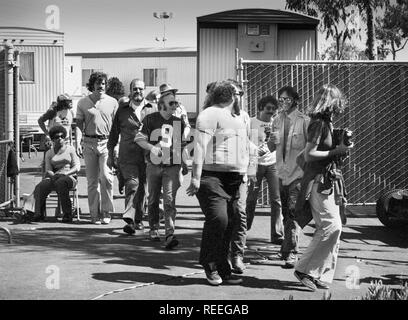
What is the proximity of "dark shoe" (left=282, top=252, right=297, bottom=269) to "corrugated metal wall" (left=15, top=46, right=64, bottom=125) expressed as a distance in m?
19.2

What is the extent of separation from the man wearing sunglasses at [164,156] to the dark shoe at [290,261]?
154 centimetres

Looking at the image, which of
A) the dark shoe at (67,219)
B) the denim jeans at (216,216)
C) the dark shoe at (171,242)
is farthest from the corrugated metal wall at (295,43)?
the denim jeans at (216,216)

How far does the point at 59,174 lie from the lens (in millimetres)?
11648

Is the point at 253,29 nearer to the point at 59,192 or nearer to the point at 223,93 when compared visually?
the point at 59,192

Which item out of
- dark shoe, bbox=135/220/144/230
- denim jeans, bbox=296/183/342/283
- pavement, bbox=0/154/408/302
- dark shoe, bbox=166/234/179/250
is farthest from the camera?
dark shoe, bbox=135/220/144/230

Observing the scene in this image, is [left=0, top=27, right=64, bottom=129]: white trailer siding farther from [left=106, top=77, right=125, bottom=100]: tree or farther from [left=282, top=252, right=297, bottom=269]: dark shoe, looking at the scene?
[left=282, top=252, right=297, bottom=269]: dark shoe

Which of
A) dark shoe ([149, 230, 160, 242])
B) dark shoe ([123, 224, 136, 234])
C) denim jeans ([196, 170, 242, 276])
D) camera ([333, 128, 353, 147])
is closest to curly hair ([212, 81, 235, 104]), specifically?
denim jeans ([196, 170, 242, 276])

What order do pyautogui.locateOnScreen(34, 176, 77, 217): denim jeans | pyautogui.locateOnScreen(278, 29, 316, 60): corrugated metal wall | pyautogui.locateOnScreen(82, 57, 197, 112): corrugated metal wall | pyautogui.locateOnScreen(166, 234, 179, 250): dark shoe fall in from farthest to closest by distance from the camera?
pyautogui.locateOnScreen(82, 57, 197, 112): corrugated metal wall, pyautogui.locateOnScreen(278, 29, 316, 60): corrugated metal wall, pyautogui.locateOnScreen(34, 176, 77, 217): denim jeans, pyautogui.locateOnScreen(166, 234, 179, 250): dark shoe

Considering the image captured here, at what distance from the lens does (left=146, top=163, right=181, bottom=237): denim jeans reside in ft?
31.0

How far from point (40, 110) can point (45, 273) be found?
64.6ft

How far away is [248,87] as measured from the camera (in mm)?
12305

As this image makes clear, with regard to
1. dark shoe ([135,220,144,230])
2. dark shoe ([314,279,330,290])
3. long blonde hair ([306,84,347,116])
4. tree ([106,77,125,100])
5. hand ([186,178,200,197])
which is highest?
tree ([106,77,125,100])

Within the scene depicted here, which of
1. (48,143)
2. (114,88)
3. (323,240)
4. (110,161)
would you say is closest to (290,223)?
(323,240)
